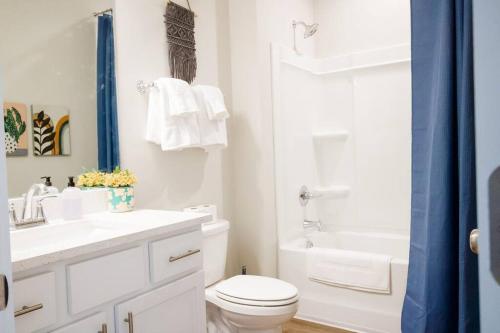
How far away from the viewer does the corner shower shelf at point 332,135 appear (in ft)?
10.5

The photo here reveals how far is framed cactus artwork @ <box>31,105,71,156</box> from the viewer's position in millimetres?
1647

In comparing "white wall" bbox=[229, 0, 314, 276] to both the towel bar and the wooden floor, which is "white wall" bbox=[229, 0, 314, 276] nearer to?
the wooden floor

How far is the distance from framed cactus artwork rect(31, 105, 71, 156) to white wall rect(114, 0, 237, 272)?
266mm

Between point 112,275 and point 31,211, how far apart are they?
0.53 metres

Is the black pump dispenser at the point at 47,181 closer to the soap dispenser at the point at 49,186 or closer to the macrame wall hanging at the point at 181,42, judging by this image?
the soap dispenser at the point at 49,186

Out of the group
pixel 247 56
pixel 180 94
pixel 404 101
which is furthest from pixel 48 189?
pixel 404 101

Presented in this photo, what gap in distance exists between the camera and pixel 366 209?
317 centimetres

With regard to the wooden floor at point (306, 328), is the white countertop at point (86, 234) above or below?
above

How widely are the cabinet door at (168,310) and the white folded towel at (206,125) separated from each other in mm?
871

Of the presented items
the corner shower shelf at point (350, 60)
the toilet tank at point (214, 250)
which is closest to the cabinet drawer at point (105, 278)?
the toilet tank at point (214, 250)

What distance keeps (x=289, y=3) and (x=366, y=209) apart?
1789 mm

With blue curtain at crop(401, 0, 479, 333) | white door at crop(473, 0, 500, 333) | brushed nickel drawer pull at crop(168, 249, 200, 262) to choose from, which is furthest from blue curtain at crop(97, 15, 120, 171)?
white door at crop(473, 0, 500, 333)

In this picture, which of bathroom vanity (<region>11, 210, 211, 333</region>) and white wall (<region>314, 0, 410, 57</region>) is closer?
bathroom vanity (<region>11, 210, 211, 333</region>)

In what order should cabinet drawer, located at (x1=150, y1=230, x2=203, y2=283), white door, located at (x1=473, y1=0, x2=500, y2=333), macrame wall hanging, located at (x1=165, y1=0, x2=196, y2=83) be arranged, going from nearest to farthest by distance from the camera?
white door, located at (x1=473, y1=0, x2=500, y2=333) → cabinet drawer, located at (x1=150, y1=230, x2=203, y2=283) → macrame wall hanging, located at (x1=165, y1=0, x2=196, y2=83)
